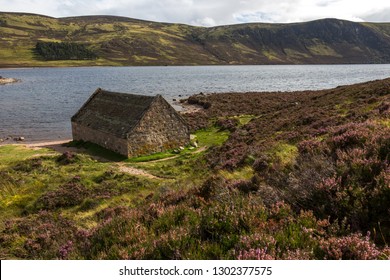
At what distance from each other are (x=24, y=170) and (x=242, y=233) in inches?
855

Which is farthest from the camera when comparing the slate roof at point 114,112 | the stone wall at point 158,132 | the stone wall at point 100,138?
the slate roof at point 114,112

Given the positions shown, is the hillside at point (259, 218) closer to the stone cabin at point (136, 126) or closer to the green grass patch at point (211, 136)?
the stone cabin at point (136, 126)

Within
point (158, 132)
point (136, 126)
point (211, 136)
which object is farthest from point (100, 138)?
point (211, 136)

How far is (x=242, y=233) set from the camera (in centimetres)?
538

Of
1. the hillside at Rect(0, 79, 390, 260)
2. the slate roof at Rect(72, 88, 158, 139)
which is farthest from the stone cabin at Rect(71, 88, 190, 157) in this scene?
the hillside at Rect(0, 79, 390, 260)

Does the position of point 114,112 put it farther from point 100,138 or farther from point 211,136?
point 211,136

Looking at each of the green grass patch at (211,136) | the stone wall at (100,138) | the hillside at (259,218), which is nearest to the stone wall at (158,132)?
the stone wall at (100,138)

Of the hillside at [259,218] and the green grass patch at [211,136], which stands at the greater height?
the hillside at [259,218]

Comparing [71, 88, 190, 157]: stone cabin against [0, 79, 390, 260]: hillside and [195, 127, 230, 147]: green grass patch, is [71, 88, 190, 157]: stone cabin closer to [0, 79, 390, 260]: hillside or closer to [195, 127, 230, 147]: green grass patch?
[195, 127, 230, 147]: green grass patch

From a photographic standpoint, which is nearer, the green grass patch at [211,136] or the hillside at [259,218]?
the hillside at [259,218]

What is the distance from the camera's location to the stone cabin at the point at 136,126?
94.7 ft

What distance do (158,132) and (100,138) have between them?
6022 mm

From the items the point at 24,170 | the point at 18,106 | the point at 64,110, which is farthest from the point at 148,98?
the point at 18,106

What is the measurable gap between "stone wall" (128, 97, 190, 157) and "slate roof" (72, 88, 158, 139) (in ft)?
1.90
